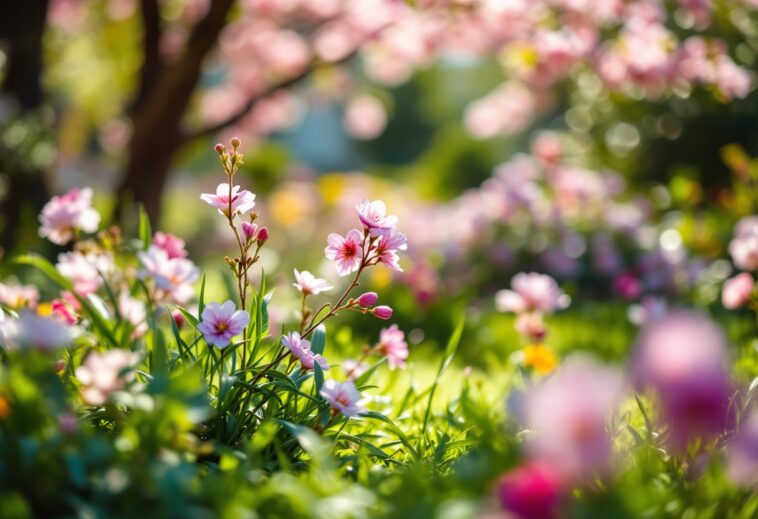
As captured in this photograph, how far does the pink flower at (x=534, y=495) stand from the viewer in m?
1.09

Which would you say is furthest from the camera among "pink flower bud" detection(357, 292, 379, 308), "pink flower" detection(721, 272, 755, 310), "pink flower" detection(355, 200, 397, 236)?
"pink flower" detection(721, 272, 755, 310)

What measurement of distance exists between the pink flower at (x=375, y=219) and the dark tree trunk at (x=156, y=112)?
377cm

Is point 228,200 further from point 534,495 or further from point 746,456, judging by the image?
point 746,456

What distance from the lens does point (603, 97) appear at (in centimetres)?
724

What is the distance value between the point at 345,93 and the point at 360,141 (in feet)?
41.0

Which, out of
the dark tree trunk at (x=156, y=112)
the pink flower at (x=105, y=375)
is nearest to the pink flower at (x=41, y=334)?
the pink flower at (x=105, y=375)

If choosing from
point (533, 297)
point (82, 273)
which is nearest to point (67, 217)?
point (82, 273)

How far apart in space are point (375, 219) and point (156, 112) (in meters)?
4.22

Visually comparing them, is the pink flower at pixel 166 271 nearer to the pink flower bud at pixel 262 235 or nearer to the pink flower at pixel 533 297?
the pink flower bud at pixel 262 235

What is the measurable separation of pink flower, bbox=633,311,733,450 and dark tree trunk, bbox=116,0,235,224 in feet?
15.1

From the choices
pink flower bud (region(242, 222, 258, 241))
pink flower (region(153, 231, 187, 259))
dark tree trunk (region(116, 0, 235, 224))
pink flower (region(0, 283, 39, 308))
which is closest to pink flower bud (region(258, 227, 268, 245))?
pink flower bud (region(242, 222, 258, 241))

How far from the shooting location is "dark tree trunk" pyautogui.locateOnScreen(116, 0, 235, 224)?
5.29 meters

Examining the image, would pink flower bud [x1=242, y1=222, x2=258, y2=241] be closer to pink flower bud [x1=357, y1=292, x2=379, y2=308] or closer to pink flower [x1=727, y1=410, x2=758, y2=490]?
pink flower bud [x1=357, y1=292, x2=379, y2=308]

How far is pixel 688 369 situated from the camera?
110 centimetres
